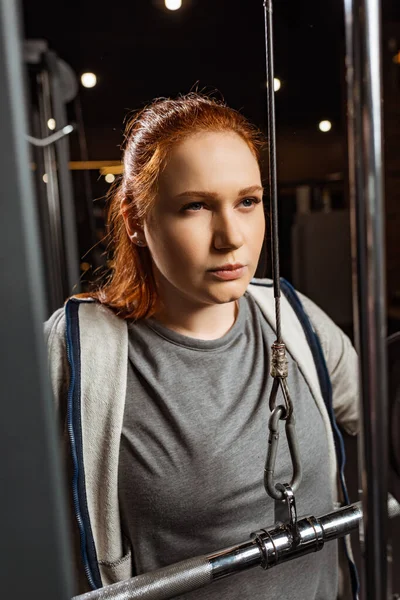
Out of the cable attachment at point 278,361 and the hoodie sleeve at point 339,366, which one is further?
the hoodie sleeve at point 339,366

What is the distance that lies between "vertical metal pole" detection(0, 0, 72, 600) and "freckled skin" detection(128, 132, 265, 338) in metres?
0.33

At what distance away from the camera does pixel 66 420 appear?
52 centimetres

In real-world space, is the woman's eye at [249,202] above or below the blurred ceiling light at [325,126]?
below

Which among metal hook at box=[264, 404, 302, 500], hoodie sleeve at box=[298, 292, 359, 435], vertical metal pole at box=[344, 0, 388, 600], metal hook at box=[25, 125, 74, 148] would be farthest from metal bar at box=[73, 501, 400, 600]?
metal hook at box=[25, 125, 74, 148]

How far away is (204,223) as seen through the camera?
508 millimetres

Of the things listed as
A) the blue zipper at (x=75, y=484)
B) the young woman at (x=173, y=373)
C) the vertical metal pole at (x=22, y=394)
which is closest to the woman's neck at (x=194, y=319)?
the young woman at (x=173, y=373)

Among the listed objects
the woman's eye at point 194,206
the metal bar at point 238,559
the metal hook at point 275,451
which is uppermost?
the woman's eye at point 194,206

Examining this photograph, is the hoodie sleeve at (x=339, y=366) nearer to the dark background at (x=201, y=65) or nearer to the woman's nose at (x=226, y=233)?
the dark background at (x=201, y=65)

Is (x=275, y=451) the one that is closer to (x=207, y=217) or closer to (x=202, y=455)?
(x=202, y=455)

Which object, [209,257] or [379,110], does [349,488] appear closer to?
[209,257]

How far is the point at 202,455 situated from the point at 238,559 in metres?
0.09

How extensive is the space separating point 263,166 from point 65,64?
0.21 metres

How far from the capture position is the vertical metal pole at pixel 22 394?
0.17m

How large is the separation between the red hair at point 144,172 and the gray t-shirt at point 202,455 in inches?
1.2
